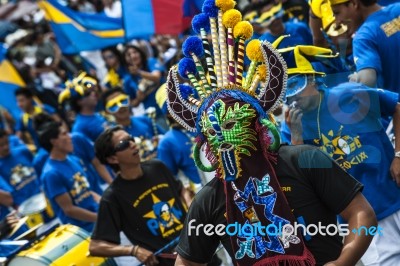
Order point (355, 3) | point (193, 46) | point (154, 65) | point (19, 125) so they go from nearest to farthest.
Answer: point (193, 46)
point (355, 3)
point (154, 65)
point (19, 125)

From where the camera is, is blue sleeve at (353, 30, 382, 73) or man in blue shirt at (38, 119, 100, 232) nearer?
blue sleeve at (353, 30, 382, 73)

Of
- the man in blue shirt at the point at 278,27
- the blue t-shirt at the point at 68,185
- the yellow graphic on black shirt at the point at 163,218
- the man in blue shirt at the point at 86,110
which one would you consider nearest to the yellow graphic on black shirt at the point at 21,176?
the man in blue shirt at the point at 86,110

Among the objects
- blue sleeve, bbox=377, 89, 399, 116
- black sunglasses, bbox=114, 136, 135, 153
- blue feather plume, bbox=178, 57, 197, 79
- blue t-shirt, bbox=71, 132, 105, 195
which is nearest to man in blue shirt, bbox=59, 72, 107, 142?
blue t-shirt, bbox=71, 132, 105, 195

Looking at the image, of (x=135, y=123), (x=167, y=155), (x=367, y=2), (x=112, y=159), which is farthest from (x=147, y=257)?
(x=135, y=123)

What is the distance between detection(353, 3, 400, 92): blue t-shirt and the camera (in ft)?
16.0

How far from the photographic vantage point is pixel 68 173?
7.27 m

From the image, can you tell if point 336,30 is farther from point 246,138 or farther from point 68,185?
point 68,185

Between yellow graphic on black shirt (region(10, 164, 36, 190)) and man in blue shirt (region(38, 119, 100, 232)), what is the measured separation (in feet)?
5.45

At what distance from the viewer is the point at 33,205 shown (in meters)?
8.20

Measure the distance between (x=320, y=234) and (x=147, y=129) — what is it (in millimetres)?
5410

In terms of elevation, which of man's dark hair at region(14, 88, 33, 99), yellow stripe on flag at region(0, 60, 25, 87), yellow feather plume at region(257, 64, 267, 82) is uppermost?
yellow feather plume at region(257, 64, 267, 82)

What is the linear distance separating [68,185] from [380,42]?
3.55 meters

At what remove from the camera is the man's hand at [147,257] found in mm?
5238

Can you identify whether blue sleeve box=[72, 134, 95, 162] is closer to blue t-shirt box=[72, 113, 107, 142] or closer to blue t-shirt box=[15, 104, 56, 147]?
blue t-shirt box=[72, 113, 107, 142]
